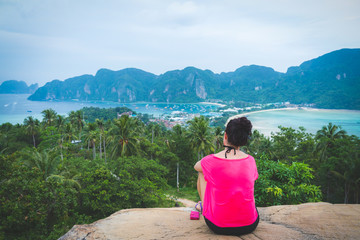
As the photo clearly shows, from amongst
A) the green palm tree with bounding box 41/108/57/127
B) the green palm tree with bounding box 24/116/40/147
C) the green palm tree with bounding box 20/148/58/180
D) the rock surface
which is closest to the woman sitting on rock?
the rock surface

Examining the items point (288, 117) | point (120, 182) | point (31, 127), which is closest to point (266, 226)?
point (120, 182)

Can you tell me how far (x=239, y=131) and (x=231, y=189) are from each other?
27.1 inches

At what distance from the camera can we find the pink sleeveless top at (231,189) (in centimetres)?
215

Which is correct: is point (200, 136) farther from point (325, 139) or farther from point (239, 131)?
point (239, 131)

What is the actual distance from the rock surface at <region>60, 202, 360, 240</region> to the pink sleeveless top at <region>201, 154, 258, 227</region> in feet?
0.87

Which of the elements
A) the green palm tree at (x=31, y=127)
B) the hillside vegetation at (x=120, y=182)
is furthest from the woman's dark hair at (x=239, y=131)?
the green palm tree at (x=31, y=127)

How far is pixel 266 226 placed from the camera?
106 inches

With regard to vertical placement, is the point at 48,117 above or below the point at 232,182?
below

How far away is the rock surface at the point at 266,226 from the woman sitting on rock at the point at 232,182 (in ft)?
0.66

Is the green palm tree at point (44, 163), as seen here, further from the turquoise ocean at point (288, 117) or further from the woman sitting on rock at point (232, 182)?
the turquoise ocean at point (288, 117)

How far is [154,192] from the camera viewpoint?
9.72m

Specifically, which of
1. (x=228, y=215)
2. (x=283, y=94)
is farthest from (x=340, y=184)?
(x=283, y=94)

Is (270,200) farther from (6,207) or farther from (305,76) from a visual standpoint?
(305,76)

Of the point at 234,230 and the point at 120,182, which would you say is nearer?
the point at 234,230
